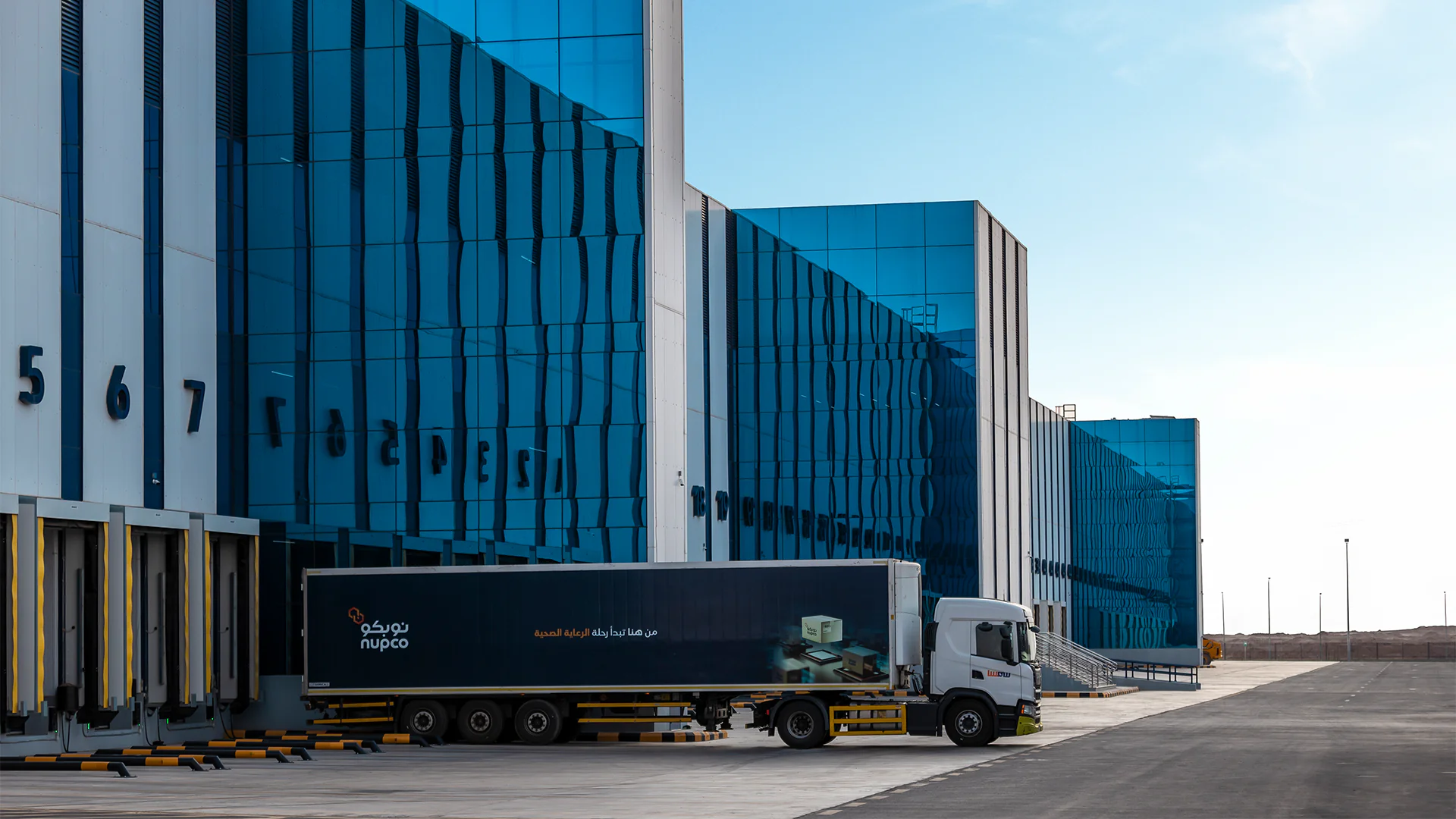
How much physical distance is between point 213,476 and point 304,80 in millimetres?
9489

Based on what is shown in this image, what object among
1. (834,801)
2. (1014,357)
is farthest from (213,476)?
(1014,357)

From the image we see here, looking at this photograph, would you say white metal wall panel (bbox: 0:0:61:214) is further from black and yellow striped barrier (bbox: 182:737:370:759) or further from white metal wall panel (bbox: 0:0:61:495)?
black and yellow striped barrier (bbox: 182:737:370:759)

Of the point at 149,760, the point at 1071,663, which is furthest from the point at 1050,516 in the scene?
the point at 149,760

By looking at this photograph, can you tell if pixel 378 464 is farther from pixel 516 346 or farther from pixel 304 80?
pixel 304 80

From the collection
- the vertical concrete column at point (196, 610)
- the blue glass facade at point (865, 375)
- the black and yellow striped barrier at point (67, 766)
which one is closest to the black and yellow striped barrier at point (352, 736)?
the vertical concrete column at point (196, 610)

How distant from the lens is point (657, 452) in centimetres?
4025

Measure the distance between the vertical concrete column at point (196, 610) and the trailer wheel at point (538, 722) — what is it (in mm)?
7438

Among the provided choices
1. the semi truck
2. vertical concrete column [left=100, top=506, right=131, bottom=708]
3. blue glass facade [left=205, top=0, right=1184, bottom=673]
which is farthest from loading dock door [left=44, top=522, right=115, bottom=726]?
blue glass facade [left=205, top=0, right=1184, bottom=673]

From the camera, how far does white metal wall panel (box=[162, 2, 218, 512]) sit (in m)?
37.0

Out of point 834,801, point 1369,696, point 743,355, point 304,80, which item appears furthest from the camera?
point 743,355

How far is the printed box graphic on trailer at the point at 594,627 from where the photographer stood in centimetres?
3241

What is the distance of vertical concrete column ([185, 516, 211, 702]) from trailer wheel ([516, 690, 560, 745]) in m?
7.44

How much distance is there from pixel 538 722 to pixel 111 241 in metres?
12.6

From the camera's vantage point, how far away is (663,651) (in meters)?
33.0
